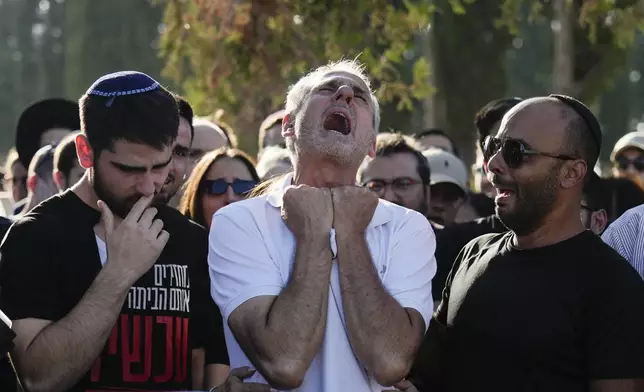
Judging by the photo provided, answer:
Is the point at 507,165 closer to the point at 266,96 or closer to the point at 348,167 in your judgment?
the point at 348,167

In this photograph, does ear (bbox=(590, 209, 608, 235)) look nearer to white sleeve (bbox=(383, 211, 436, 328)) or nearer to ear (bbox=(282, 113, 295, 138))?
white sleeve (bbox=(383, 211, 436, 328))

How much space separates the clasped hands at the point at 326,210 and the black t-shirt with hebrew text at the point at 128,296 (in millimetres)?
587

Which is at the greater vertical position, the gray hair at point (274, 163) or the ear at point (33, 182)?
the gray hair at point (274, 163)

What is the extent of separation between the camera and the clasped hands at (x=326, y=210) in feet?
12.4

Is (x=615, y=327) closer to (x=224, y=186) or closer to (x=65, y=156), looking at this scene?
(x=224, y=186)

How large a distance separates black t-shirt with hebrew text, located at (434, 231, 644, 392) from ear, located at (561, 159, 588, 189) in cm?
19

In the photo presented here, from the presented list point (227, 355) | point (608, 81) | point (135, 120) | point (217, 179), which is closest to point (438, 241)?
point (217, 179)

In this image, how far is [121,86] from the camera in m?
4.20

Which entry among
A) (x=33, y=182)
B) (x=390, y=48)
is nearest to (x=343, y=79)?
(x=33, y=182)

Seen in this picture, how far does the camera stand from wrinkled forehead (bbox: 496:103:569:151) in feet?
13.3

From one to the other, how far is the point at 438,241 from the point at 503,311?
2128mm

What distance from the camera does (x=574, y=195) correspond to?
4.08 metres

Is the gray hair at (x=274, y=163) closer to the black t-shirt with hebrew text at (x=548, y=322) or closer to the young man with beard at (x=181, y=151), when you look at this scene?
the young man with beard at (x=181, y=151)

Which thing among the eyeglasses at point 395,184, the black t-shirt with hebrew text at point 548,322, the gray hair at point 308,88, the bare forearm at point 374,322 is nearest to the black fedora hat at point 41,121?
the eyeglasses at point 395,184
